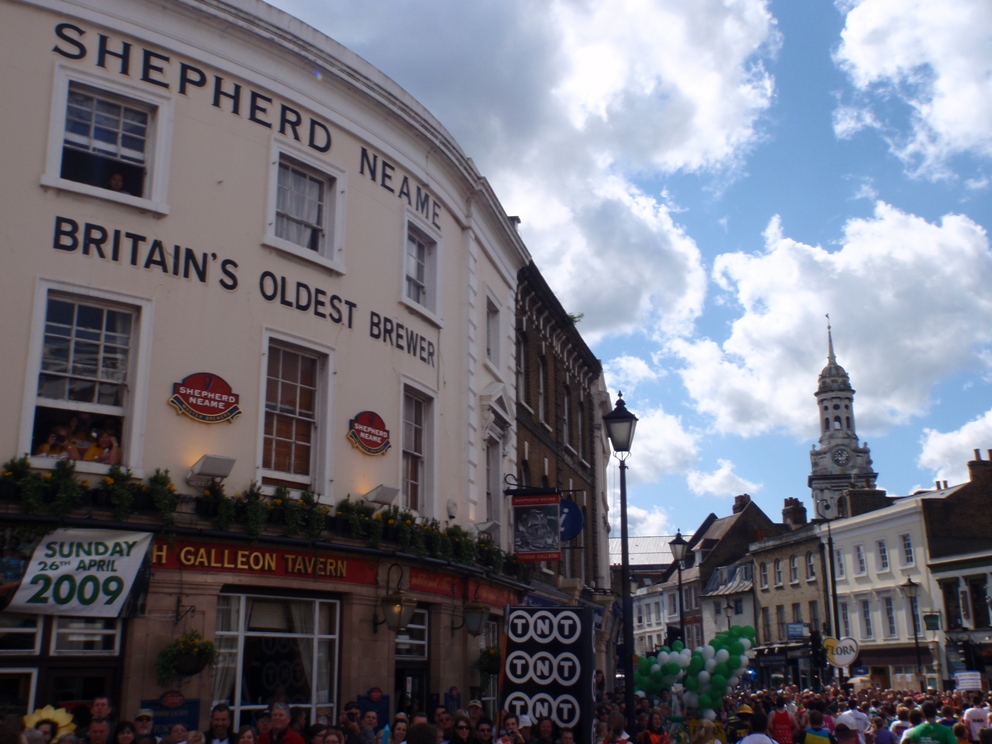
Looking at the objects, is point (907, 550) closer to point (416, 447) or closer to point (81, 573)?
point (416, 447)

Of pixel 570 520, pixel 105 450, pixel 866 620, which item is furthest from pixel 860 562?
pixel 105 450

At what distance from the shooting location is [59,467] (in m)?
11.2

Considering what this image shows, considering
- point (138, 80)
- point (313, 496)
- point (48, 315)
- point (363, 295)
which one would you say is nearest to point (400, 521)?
point (313, 496)

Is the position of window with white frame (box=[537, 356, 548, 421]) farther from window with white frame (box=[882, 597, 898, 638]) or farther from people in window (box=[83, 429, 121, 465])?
window with white frame (box=[882, 597, 898, 638])

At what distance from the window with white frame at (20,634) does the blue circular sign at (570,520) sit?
11.9 meters

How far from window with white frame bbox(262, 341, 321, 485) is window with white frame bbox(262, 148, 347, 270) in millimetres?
1592

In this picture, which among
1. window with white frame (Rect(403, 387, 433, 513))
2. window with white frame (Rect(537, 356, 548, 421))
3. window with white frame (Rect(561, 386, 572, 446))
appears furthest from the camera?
window with white frame (Rect(561, 386, 572, 446))

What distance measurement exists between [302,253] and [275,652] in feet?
18.7

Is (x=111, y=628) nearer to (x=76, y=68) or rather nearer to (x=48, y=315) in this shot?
(x=48, y=315)

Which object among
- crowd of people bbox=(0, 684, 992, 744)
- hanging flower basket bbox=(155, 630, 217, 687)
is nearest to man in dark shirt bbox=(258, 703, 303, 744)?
crowd of people bbox=(0, 684, 992, 744)

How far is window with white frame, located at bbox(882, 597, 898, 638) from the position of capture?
156ft

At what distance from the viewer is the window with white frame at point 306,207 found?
1477 centimetres

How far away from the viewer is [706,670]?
59.7 ft

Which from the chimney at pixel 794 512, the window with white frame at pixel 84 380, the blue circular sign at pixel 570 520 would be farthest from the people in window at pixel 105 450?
the chimney at pixel 794 512
